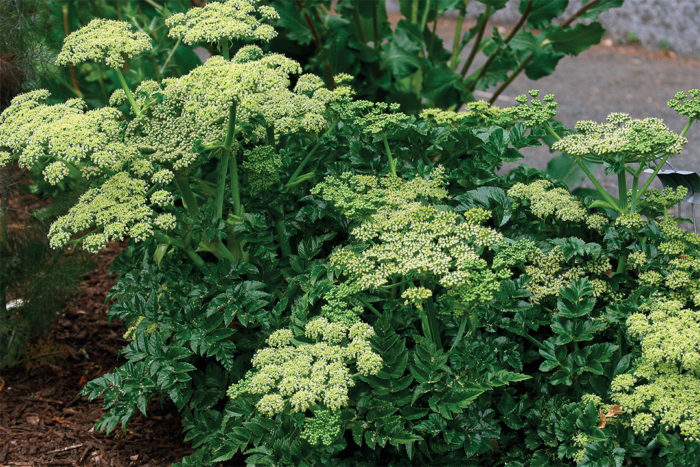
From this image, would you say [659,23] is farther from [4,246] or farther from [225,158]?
[4,246]

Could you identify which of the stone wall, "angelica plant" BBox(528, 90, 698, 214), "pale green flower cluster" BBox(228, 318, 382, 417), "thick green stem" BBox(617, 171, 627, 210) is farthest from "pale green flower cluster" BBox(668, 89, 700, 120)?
the stone wall

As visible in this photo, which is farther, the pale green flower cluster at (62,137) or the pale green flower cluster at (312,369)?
the pale green flower cluster at (62,137)

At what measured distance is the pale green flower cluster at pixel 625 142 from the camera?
8.51 ft

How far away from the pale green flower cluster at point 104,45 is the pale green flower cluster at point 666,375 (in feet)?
6.81

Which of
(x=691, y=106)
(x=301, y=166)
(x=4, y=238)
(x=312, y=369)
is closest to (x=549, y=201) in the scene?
(x=691, y=106)

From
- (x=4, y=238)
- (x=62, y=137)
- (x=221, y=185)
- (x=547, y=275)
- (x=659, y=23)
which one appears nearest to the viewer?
(x=62, y=137)

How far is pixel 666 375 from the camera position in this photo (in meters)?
2.33

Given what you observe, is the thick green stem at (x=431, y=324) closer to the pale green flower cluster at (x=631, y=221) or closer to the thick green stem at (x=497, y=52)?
the pale green flower cluster at (x=631, y=221)

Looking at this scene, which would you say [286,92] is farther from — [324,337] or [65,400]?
[65,400]

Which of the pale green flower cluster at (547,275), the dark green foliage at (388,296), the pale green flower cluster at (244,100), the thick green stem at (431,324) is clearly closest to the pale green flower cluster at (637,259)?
the dark green foliage at (388,296)

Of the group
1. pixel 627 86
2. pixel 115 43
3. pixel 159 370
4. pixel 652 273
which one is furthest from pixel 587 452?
pixel 627 86

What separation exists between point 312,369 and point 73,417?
1.46 meters

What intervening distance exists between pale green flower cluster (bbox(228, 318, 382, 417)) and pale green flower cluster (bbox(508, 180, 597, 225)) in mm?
897

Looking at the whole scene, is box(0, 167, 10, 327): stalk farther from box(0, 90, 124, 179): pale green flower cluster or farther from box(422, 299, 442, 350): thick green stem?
box(422, 299, 442, 350): thick green stem
